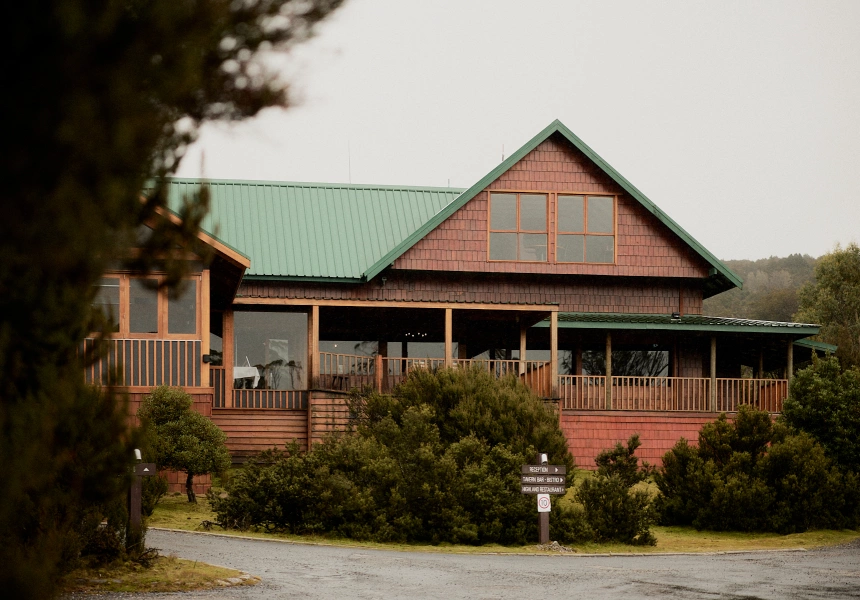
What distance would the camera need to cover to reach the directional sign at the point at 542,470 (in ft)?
52.0

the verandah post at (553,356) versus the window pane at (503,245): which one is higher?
the window pane at (503,245)

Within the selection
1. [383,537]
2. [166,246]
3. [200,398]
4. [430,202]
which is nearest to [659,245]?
[430,202]

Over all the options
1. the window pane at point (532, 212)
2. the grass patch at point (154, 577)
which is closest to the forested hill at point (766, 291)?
the window pane at point (532, 212)

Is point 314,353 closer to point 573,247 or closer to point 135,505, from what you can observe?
point 573,247

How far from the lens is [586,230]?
2839 centimetres

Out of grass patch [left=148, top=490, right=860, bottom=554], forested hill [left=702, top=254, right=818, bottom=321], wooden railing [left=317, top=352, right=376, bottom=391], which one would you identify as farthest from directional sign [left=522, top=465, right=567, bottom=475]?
forested hill [left=702, top=254, right=818, bottom=321]

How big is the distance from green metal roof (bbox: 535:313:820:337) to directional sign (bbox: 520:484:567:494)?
11.6 meters

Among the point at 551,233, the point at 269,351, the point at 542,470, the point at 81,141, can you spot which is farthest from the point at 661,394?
the point at 81,141

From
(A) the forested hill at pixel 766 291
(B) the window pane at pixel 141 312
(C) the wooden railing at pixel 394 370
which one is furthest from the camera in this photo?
(A) the forested hill at pixel 766 291

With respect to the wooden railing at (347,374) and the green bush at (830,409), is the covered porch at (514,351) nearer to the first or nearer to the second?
the wooden railing at (347,374)

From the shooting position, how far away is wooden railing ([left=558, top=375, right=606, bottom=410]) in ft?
91.2

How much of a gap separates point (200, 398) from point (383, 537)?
674cm

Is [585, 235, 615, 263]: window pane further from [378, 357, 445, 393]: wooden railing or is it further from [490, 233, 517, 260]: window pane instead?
[378, 357, 445, 393]: wooden railing

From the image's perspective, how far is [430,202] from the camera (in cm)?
3120
